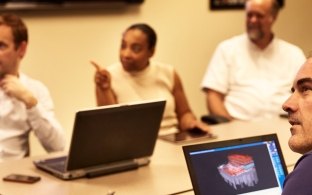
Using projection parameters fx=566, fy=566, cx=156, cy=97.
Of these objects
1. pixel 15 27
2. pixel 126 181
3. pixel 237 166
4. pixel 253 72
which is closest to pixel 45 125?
pixel 15 27

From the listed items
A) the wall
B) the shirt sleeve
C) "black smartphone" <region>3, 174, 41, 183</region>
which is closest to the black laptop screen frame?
"black smartphone" <region>3, 174, 41, 183</region>

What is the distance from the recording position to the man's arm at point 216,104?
3769 mm

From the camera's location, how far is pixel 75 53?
3.93 meters

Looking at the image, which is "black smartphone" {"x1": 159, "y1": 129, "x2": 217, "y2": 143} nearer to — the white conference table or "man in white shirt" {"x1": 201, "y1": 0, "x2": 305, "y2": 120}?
the white conference table

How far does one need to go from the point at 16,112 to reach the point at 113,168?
2.12ft

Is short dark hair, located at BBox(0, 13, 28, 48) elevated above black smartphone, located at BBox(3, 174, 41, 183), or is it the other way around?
short dark hair, located at BBox(0, 13, 28, 48)

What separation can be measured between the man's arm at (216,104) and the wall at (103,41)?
0.66 meters

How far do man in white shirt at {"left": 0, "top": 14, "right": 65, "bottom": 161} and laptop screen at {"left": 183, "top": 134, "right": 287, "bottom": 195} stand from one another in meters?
1.12

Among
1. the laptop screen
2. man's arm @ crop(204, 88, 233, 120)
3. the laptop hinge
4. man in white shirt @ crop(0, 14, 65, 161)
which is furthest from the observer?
man's arm @ crop(204, 88, 233, 120)

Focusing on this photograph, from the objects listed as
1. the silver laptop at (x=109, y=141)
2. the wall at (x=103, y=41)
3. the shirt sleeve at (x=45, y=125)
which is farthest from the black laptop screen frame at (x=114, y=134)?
the wall at (x=103, y=41)

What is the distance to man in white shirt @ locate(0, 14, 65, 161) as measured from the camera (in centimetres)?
259

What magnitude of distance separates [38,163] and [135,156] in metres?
0.40

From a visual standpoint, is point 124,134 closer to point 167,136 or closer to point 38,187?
point 38,187

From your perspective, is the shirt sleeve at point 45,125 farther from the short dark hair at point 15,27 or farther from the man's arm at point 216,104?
the man's arm at point 216,104
